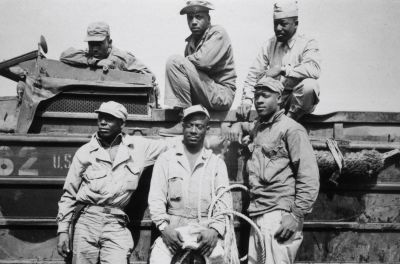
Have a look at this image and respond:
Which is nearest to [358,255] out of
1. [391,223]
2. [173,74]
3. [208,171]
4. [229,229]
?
[391,223]

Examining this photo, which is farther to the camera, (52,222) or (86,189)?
(52,222)

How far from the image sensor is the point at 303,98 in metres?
4.62

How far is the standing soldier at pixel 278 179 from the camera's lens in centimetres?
391

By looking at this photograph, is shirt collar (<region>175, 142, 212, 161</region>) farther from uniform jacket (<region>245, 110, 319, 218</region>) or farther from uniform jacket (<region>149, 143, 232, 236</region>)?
uniform jacket (<region>245, 110, 319, 218</region>)

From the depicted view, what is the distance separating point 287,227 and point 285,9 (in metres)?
2.24

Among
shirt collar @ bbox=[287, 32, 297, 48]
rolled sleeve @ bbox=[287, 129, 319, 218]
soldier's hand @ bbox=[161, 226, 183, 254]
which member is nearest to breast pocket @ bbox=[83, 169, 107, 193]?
soldier's hand @ bbox=[161, 226, 183, 254]

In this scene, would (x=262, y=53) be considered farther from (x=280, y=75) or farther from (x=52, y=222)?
(x=52, y=222)

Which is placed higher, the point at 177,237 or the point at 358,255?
the point at 177,237

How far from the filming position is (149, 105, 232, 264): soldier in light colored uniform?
3.80 metres

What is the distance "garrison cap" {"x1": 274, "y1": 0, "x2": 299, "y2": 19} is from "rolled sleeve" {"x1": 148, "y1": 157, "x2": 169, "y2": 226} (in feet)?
6.45

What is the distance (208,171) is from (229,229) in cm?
52

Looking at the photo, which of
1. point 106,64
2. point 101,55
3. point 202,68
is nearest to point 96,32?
point 101,55

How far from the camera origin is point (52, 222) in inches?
177

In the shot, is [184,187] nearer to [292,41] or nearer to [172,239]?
[172,239]
